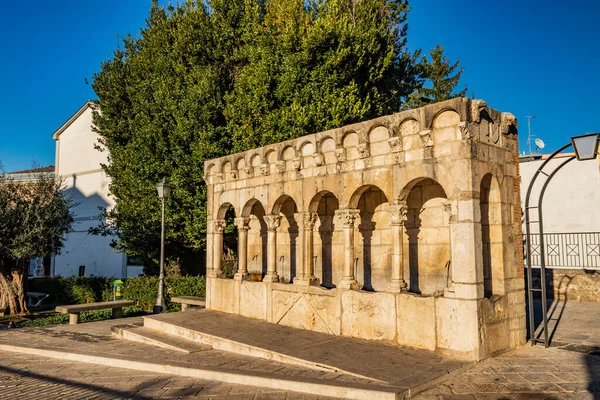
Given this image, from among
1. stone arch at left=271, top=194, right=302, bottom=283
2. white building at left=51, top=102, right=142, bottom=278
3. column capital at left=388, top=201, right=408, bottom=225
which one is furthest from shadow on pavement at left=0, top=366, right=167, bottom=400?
white building at left=51, top=102, right=142, bottom=278

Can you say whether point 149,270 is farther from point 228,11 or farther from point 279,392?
point 279,392

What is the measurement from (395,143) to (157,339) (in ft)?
20.6

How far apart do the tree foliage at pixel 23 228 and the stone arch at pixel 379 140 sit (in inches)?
506

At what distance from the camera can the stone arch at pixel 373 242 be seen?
1008cm

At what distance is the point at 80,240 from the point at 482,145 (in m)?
25.7

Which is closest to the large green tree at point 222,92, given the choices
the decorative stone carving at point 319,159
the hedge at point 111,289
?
the hedge at point 111,289

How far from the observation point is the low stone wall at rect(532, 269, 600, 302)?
13.5m

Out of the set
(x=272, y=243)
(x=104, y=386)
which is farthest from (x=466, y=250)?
(x=104, y=386)

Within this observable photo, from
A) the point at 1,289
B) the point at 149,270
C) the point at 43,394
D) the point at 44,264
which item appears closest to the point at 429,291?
the point at 43,394

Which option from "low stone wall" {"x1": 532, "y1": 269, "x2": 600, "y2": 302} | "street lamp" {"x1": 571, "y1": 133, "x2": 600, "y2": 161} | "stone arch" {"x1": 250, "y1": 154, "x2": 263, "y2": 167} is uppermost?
"stone arch" {"x1": 250, "y1": 154, "x2": 263, "y2": 167}

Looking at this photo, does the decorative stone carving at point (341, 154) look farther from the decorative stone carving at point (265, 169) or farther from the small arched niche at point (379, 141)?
the decorative stone carving at point (265, 169)

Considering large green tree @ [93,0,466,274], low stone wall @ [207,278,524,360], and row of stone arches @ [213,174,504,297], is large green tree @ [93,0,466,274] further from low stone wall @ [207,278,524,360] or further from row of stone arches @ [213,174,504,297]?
low stone wall @ [207,278,524,360]

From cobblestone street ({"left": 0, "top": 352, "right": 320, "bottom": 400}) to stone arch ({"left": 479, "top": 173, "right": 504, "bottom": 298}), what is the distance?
13.5 feet

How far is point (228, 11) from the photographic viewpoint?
57.5 ft
